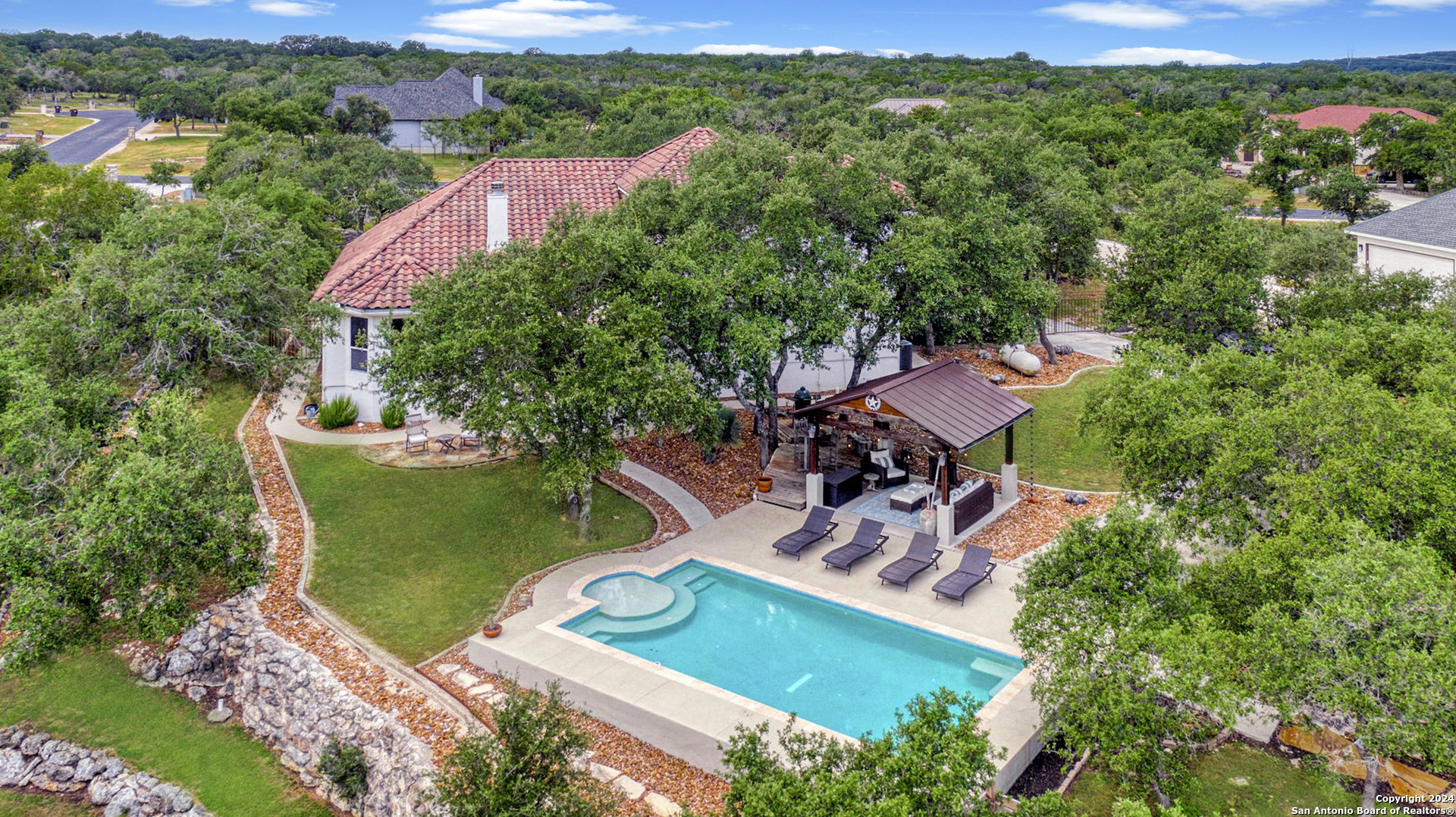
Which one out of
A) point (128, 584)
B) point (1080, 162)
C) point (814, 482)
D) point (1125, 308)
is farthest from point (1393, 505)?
point (1080, 162)

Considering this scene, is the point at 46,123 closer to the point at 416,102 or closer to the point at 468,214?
the point at 416,102

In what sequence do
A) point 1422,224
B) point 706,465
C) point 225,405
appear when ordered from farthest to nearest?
point 1422,224 < point 225,405 < point 706,465

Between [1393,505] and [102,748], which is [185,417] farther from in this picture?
[1393,505]

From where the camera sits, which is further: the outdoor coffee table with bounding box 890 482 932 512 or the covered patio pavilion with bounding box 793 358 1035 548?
the outdoor coffee table with bounding box 890 482 932 512

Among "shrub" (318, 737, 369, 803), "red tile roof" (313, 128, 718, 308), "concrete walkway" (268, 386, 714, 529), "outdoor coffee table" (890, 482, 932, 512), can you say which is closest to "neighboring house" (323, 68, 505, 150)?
"red tile roof" (313, 128, 718, 308)

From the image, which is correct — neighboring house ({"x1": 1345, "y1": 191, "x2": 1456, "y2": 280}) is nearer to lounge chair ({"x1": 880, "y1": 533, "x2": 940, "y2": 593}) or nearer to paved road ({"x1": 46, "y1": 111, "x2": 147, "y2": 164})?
lounge chair ({"x1": 880, "y1": 533, "x2": 940, "y2": 593})

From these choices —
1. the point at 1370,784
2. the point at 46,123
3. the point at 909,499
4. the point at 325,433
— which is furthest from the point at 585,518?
the point at 46,123

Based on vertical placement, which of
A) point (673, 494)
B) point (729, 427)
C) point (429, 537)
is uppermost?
point (729, 427)
